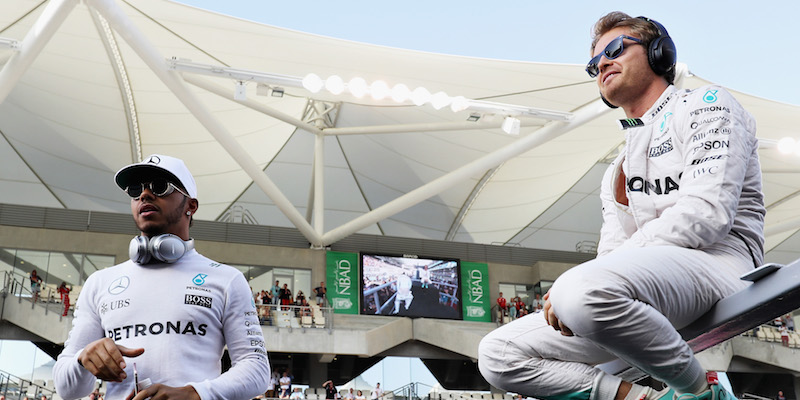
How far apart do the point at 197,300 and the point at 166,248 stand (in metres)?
0.23

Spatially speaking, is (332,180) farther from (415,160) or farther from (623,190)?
(623,190)

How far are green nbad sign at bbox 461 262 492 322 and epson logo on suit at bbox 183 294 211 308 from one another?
104ft

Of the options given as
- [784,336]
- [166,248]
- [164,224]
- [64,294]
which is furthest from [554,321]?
[784,336]

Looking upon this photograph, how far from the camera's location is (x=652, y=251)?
2.05 metres

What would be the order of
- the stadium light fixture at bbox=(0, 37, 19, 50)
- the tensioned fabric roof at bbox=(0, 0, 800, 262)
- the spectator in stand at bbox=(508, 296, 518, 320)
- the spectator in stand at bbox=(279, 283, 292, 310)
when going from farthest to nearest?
the spectator in stand at bbox=(508, 296, 518, 320) → the spectator in stand at bbox=(279, 283, 292, 310) → the tensioned fabric roof at bbox=(0, 0, 800, 262) → the stadium light fixture at bbox=(0, 37, 19, 50)

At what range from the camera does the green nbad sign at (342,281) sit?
32719mm

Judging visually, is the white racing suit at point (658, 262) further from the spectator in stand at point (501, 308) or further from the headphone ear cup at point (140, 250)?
the spectator in stand at point (501, 308)

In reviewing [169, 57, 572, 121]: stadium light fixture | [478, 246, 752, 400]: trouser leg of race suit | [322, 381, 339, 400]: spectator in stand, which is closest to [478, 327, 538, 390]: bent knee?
[478, 246, 752, 400]: trouser leg of race suit

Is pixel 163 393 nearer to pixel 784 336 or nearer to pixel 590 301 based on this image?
pixel 590 301

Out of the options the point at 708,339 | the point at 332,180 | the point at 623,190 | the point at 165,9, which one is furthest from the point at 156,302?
the point at 332,180

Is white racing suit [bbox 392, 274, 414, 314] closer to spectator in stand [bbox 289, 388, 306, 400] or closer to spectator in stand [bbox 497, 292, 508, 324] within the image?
spectator in stand [bbox 497, 292, 508, 324]

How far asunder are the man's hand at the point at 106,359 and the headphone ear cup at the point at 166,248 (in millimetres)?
473

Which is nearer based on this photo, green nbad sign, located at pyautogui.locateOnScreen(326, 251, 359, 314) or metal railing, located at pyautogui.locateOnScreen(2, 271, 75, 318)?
metal railing, located at pyautogui.locateOnScreen(2, 271, 75, 318)

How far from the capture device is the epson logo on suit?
3016 mm
